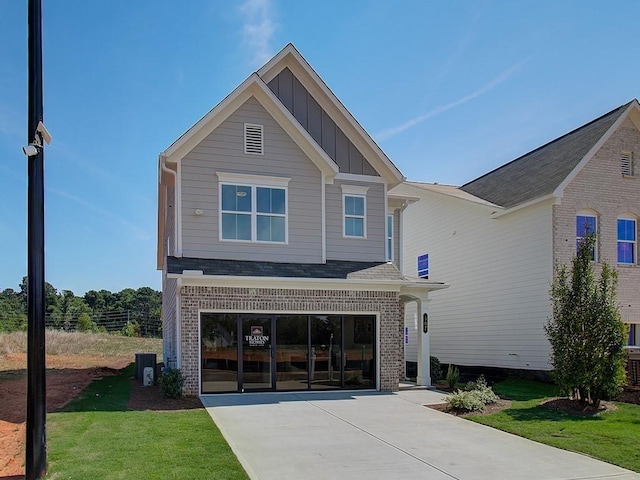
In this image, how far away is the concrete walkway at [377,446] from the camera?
26.1 ft

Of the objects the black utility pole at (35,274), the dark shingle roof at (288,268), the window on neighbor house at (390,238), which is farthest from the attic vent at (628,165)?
the black utility pole at (35,274)

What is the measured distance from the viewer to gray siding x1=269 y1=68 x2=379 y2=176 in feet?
58.9

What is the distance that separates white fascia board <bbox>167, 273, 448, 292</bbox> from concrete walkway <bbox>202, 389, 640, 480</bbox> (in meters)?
3.00

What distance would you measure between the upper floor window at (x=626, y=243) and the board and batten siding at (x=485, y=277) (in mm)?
→ 3060

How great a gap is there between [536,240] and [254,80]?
10.3m

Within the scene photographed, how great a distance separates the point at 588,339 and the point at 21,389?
14.3 meters

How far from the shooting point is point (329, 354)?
16.2 meters

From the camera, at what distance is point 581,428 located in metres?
10.9

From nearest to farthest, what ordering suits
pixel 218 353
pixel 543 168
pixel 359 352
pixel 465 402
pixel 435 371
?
1. pixel 465 402
2. pixel 218 353
3. pixel 359 352
4. pixel 435 371
5. pixel 543 168

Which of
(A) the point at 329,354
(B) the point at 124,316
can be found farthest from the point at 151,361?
(B) the point at 124,316

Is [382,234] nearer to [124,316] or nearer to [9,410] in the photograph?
[9,410]

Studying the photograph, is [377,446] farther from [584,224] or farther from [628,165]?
[628,165]

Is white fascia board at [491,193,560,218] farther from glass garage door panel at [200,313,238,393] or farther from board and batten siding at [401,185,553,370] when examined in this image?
glass garage door panel at [200,313,238,393]

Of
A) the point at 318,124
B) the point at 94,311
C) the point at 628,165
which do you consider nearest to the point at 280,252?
the point at 318,124
